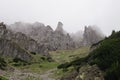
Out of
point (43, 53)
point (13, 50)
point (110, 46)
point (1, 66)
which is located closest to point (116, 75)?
point (110, 46)

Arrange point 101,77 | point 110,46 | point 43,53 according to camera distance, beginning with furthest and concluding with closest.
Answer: point 43,53
point 110,46
point 101,77

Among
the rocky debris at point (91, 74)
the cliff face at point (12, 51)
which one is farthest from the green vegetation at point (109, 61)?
the cliff face at point (12, 51)

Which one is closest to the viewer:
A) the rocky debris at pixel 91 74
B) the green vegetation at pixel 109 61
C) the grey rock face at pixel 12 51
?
the green vegetation at pixel 109 61

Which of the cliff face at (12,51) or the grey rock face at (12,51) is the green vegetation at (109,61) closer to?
the cliff face at (12,51)

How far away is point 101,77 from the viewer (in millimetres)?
42531

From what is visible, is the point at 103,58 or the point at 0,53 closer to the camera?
the point at 103,58

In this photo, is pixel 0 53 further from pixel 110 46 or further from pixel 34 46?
pixel 110 46

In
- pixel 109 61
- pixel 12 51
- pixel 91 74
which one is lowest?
pixel 91 74

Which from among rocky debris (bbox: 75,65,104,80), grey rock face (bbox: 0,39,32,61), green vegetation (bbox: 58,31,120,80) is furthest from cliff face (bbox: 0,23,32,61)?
rocky debris (bbox: 75,65,104,80)

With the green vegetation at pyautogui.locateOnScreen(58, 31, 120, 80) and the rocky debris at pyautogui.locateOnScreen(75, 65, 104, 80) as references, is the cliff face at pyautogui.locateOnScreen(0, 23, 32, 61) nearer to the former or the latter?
the green vegetation at pyautogui.locateOnScreen(58, 31, 120, 80)

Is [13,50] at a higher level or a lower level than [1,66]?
higher

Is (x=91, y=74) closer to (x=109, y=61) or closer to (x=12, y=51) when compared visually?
(x=109, y=61)

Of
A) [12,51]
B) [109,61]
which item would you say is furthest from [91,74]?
[12,51]

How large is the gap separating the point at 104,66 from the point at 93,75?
390cm
